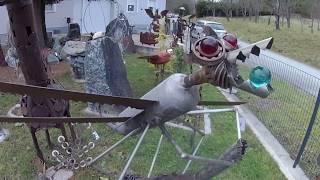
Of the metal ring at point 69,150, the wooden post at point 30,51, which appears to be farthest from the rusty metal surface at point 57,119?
the wooden post at point 30,51

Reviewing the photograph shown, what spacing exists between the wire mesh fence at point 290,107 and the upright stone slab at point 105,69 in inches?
88.0

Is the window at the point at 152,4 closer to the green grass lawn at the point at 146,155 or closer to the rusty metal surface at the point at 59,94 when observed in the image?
the green grass lawn at the point at 146,155

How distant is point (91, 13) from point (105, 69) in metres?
14.0

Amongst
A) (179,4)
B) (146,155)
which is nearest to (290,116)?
(146,155)

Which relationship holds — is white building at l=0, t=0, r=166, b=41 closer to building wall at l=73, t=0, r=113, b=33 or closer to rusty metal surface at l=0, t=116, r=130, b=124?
building wall at l=73, t=0, r=113, b=33

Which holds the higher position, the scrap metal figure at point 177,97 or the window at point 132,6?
the window at point 132,6

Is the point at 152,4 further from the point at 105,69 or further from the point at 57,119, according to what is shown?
the point at 57,119

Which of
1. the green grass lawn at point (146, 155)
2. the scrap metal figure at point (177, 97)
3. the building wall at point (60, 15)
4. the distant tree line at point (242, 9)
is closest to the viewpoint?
the scrap metal figure at point (177, 97)

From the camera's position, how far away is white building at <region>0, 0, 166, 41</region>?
17.6 meters

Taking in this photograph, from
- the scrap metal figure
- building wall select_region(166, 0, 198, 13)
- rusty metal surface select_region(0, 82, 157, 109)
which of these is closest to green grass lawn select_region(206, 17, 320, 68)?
building wall select_region(166, 0, 198, 13)

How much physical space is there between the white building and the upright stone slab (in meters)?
8.66

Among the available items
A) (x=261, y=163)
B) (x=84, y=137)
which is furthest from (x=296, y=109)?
(x=84, y=137)

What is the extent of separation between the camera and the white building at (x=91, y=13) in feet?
57.7

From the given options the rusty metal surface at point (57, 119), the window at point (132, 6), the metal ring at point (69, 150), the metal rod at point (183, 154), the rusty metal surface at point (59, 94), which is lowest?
the metal ring at point (69, 150)
